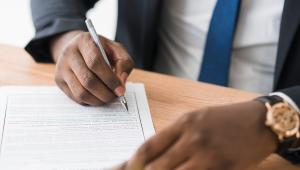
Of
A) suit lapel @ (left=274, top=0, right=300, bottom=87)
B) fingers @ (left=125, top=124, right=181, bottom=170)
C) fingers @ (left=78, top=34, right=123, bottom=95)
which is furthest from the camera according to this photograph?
suit lapel @ (left=274, top=0, right=300, bottom=87)

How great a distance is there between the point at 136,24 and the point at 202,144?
697 mm

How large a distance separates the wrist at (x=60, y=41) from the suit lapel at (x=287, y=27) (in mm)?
459

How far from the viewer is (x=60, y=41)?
981 mm

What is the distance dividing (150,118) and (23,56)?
1.32 ft

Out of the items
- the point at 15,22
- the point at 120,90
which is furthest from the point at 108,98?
the point at 15,22

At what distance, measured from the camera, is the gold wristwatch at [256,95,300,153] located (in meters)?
0.60

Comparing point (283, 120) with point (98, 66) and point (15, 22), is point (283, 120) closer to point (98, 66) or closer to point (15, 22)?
point (98, 66)

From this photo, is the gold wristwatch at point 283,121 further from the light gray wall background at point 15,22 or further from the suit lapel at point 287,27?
the light gray wall background at point 15,22

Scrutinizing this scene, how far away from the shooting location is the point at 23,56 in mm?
1029

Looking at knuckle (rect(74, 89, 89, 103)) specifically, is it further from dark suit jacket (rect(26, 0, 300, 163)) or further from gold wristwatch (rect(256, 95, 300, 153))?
gold wristwatch (rect(256, 95, 300, 153))

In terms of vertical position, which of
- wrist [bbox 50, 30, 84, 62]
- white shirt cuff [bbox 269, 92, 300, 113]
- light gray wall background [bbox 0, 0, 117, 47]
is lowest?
light gray wall background [bbox 0, 0, 117, 47]

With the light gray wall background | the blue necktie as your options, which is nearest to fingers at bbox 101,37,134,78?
the blue necktie

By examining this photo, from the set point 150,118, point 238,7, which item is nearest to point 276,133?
point 150,118

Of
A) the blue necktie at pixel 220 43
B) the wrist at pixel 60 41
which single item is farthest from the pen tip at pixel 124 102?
the blue necktie at pixel 220 43
